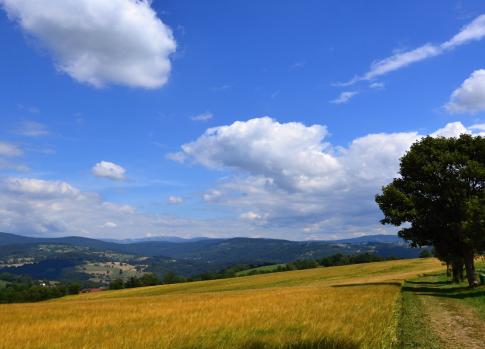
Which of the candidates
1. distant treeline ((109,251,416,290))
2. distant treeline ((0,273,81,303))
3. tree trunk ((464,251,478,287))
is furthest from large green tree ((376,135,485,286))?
distant treeline ((0,273,81,303))

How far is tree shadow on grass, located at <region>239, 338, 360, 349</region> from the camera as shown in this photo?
13555 millimetres

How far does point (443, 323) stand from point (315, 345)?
9313 millimetres

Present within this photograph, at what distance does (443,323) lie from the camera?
798 inches

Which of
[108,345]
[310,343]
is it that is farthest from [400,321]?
[108,345]

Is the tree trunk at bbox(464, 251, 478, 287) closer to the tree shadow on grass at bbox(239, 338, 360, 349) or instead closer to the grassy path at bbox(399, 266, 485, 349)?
the grassy path at bbox(399, 266, 485, 349)

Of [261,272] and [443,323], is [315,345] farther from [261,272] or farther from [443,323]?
[261,272]

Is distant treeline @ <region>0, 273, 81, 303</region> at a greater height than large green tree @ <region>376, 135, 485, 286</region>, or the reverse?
large green tree @ <region>376, 135, 485, 286</region>

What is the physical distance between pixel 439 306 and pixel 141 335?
18325 millimetres

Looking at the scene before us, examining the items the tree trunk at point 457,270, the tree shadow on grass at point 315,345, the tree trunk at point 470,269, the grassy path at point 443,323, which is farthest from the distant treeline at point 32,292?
the tree shadow on grass at point 315,345

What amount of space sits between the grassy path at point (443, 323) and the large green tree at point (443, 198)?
850cm

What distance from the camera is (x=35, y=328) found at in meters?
21.1

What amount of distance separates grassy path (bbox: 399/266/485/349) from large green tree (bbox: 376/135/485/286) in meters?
8.50

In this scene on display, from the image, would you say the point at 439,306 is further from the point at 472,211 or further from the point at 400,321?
the point at 472,211

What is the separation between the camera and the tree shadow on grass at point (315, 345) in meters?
13.6
